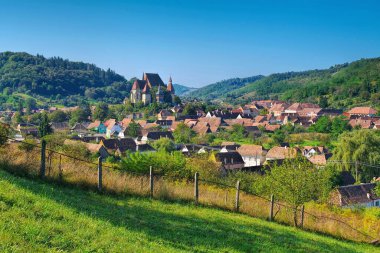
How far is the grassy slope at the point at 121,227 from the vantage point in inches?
214

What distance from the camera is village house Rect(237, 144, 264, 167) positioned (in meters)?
51.7

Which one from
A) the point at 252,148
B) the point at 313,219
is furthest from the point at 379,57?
the point at 313,219

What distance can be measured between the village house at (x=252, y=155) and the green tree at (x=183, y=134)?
13.9m

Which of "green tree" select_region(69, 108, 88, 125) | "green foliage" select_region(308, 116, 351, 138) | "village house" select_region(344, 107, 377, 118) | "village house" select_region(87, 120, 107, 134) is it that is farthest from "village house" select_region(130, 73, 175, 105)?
"village house" select_region(344, 107, 377, 118)

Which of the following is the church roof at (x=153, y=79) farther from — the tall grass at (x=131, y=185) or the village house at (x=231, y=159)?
the tall grass at (x=131, y=185)

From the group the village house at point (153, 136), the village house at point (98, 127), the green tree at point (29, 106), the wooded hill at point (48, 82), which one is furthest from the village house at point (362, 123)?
the wooded hill at point (48, 82)

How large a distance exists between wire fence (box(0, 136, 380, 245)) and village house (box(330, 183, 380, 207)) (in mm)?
15441

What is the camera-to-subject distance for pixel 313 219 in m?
13.8

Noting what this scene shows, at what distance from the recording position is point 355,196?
31297mm

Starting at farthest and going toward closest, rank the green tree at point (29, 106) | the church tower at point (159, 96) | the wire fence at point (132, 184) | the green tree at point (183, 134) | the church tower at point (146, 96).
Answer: the church tower at point (146, 96)
the church tower at point (159, 96)
the green tree at point (29, 106)
the green tree at point (183, 134)
the wire fence at point (132, 184)

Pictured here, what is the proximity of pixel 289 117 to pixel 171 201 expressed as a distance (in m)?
97.7

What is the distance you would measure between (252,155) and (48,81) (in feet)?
429

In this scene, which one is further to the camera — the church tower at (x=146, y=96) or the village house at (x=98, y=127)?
the church tower at (x=146, y=96)

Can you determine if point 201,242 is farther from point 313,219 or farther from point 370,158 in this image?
point 370,158
